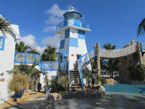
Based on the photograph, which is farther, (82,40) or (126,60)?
(82,40)

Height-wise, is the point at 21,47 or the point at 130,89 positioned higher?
the point at 21,47

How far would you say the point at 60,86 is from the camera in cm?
1015

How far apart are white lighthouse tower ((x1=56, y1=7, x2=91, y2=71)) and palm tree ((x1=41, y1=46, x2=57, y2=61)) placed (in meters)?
4.84

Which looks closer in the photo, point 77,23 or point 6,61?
point 6,61

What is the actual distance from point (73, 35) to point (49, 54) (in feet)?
26.5

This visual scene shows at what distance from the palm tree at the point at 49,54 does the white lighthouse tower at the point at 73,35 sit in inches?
191

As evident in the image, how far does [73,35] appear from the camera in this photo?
19.1 meters

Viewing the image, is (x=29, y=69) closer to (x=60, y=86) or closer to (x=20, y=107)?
(x=60, y=86)

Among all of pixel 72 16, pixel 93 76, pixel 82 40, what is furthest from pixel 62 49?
pixel 93 76

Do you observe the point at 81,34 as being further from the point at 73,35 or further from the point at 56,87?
the point at 56,87

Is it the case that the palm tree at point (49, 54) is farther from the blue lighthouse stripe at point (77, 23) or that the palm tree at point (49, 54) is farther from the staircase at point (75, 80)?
the staircase at point (75, 80)

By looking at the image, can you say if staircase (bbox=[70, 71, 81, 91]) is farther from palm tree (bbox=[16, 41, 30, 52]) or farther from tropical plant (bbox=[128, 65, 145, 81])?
palm tree (bbox=[16, 41, 30, 52])

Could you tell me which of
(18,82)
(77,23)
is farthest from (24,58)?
(77,23)

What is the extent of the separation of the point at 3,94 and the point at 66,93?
4.54m
